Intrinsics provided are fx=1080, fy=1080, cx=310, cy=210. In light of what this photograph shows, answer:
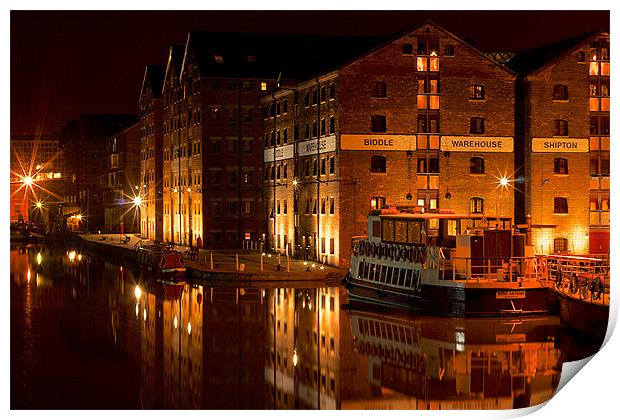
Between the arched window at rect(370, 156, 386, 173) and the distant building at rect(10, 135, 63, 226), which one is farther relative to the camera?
the distant building at rect(10, 135, 63, 226)

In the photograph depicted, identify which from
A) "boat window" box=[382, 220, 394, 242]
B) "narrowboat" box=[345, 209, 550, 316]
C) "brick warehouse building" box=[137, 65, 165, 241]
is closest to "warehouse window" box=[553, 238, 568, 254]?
"narrowboat" box=[345, 209, 550, 316]

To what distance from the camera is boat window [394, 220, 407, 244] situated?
123ft

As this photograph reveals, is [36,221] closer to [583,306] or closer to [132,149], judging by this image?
[132,149]

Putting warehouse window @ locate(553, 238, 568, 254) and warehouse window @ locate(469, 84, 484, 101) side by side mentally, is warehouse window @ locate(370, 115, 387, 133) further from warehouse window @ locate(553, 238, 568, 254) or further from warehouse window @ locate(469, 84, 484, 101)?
warehouse window @ locate(553, 238, 568, 254)

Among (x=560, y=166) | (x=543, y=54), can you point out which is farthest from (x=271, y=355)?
(x=543, y=54)

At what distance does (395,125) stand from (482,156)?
429 centimetres

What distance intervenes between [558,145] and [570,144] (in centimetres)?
54

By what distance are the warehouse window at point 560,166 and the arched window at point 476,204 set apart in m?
3.63

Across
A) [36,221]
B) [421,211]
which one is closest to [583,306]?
[421,211]

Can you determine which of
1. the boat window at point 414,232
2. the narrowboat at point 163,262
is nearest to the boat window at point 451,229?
the boat window at point 414,232

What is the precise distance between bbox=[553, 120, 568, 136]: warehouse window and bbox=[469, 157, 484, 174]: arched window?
360 centimetres

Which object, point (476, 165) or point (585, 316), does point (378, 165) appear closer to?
point (476, 165)

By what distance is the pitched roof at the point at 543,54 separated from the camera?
1918 inches

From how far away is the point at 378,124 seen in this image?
48.5 metres
